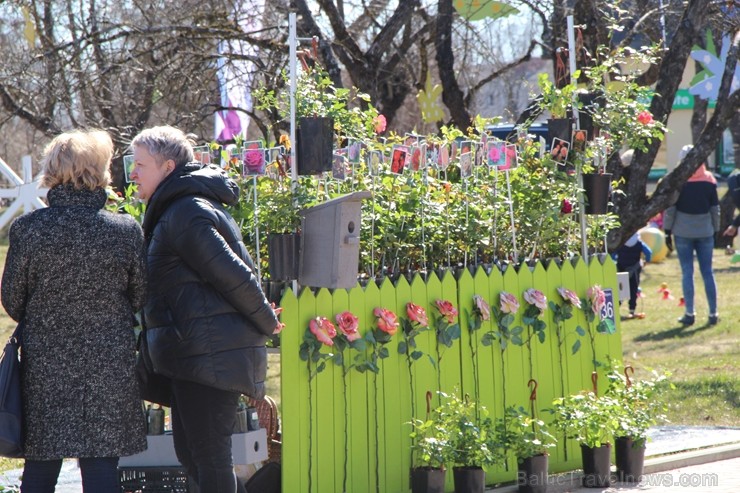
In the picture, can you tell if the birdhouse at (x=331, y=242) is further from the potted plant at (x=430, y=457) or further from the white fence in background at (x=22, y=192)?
the white fence in background at (x=22, y=192)

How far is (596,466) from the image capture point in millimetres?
5926

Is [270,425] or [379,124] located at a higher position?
[379,124]

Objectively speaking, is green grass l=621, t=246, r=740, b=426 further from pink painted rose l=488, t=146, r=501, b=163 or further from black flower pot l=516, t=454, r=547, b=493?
pink painted rose l=488, t=146, r=501, b=163

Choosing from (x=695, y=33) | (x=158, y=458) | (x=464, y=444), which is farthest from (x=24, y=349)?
(x=695, y=33)

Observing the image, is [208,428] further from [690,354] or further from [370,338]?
→ [690,354]

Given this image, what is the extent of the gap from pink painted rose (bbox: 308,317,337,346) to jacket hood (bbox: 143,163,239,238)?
2.61 feet

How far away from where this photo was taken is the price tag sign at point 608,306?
648 cm

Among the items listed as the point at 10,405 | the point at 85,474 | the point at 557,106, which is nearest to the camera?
the point at 10,405

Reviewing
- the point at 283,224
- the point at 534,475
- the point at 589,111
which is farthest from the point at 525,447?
the point at 589,111

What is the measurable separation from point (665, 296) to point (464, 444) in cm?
917

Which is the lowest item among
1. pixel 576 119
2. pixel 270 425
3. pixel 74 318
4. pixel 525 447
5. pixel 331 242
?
pixel 525 447

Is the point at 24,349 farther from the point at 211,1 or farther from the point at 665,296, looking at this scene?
the point at 665,296

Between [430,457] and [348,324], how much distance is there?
2.66 ft

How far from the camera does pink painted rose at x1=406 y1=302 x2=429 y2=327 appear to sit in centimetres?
531
